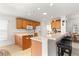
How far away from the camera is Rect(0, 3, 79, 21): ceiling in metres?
1.12

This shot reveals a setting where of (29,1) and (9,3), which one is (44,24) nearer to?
(29,1)

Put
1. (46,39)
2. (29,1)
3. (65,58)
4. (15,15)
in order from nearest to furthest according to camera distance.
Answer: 1. (29,1)
2. (65,58)
3. (15,15)
4. (46,39)

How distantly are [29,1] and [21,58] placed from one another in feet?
2.47

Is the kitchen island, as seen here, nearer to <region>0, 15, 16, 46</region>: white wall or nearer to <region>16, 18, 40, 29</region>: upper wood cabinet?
<region>16, 18, 40, 29</region>: upper wood cabinet

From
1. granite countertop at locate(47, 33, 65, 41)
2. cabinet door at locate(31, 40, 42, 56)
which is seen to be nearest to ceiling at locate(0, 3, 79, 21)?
granite countertop at locate(47, 33, 65, 41)

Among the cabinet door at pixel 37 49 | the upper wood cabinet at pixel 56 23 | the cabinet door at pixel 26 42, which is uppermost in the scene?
the upper wood cabinet at pixel 56 23

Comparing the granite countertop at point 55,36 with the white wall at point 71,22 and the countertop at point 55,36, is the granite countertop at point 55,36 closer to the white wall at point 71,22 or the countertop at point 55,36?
the countertop at point 55,36

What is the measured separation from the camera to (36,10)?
4.12 feet

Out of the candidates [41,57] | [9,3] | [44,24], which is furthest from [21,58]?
[9,3]

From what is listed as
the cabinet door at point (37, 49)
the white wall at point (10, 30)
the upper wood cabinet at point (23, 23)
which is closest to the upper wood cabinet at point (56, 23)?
the upper wood cabinet at point (23, 23)

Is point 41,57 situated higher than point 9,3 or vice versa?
point 9,3

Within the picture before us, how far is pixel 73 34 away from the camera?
141 centimetres

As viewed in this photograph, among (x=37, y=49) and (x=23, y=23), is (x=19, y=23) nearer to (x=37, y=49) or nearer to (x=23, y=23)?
(x=23, y=23)

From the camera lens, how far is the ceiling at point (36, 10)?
1119 millimetres
